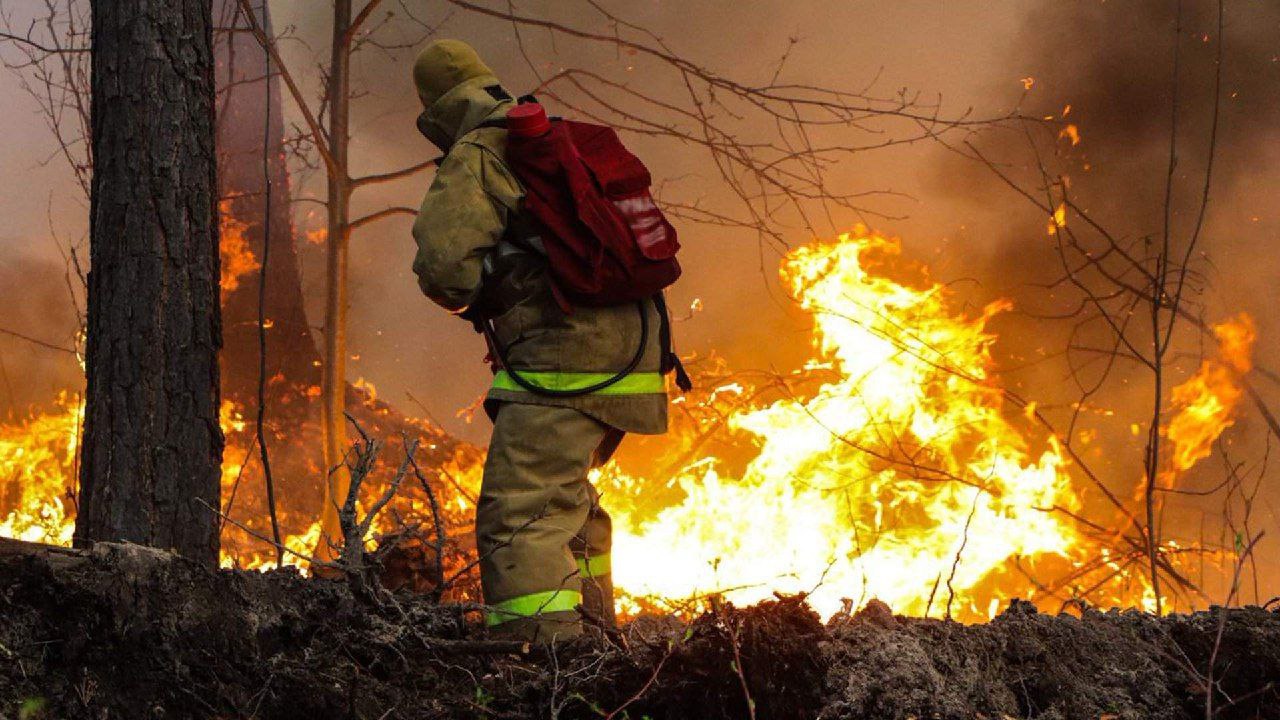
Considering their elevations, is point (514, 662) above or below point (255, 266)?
below

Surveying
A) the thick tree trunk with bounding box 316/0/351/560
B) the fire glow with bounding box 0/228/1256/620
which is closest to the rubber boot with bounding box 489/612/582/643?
the fire glow with bounding box 0/228/1256/620

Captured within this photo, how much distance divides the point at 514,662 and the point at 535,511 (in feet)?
3.01

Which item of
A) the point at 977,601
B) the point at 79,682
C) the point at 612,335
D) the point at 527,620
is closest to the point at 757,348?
the point at 977,601

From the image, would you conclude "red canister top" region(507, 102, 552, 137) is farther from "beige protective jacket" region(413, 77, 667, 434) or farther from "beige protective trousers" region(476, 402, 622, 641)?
"beige protective trousers" region(476, 402, 622, 641)

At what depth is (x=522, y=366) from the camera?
3.25 meters

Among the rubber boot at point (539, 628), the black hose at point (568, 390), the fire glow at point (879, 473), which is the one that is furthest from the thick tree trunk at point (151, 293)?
the fire glow at point (879, 473)

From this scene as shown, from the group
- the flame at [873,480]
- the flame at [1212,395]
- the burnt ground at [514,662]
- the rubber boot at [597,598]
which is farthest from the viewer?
the flame at [873,480]

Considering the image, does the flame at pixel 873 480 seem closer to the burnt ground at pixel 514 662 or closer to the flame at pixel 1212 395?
the flame at pixel 1212 395

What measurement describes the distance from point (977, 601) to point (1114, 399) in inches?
74.1

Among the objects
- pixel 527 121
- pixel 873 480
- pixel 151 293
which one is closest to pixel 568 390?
pixel 527 121

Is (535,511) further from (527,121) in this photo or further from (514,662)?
(527,121)

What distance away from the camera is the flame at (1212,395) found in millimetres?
5000

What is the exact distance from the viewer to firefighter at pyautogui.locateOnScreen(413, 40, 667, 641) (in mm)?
3088

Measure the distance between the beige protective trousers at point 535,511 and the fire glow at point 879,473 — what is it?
1866mm
